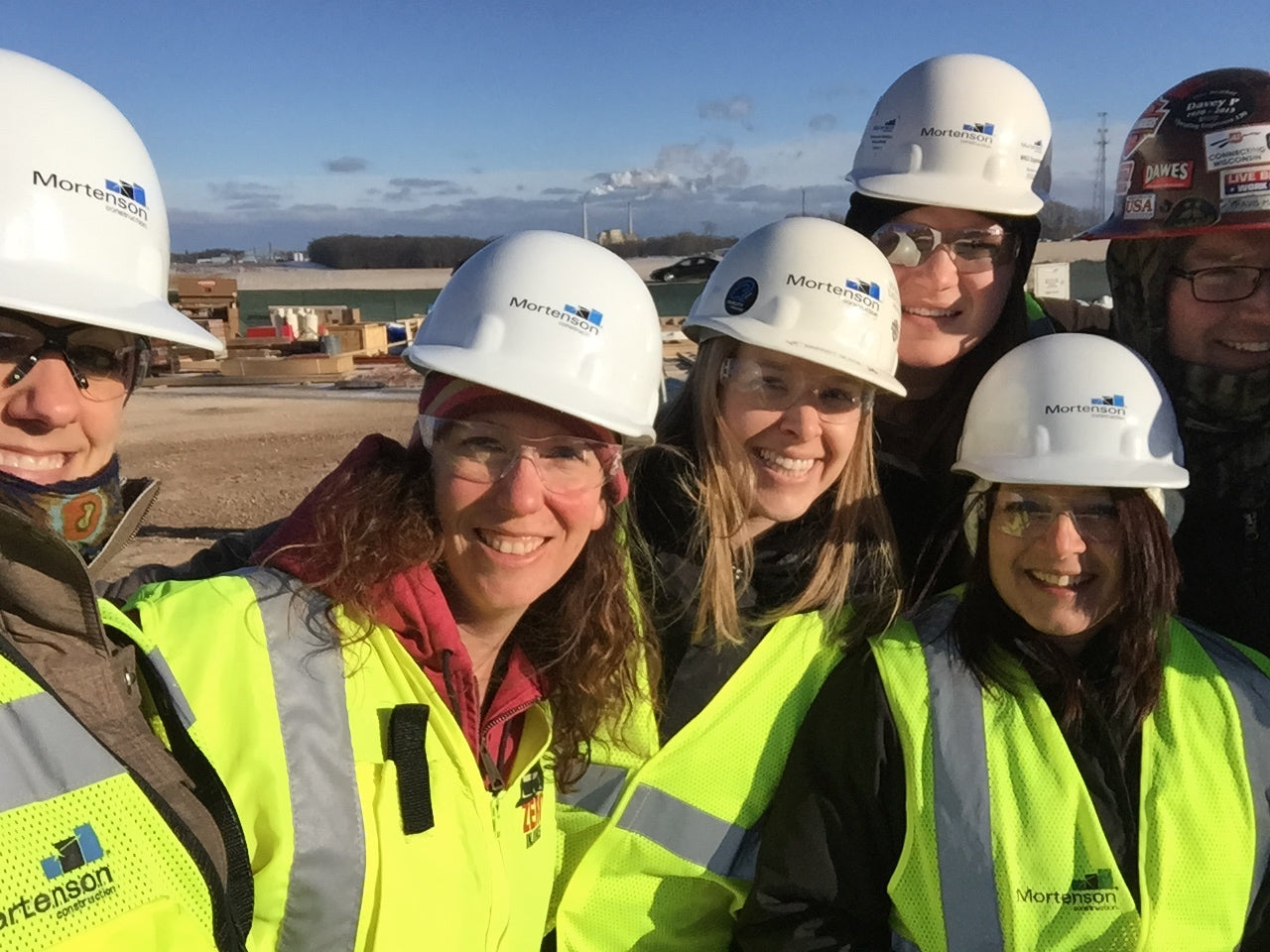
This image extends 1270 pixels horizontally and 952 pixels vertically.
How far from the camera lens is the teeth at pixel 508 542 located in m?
2.78

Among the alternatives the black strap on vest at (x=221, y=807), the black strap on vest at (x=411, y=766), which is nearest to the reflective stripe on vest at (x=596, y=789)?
the black strap on vest at (x=411, y=766)

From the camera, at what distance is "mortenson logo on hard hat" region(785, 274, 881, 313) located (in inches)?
141

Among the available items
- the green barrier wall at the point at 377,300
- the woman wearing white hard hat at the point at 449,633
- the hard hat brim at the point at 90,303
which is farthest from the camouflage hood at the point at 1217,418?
the green barrier wall at the point at 377,300

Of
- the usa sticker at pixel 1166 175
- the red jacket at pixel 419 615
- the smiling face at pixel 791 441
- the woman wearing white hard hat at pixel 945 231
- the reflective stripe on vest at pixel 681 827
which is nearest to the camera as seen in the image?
the red jacket at pixel 419 615

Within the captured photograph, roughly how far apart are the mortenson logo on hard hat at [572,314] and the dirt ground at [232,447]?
6.79 m

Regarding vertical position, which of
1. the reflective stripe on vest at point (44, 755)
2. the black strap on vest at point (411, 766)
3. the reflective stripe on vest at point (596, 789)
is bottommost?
the reflective stripe on vest at point (596, 789)

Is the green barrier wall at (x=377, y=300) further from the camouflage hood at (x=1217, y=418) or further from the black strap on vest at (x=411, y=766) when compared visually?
the black strap on vest at (x=411, y=766)

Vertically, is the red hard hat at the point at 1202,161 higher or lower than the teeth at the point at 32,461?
higher

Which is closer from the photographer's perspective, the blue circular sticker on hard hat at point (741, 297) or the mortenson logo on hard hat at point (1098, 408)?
the mortenson logo on hard hat at point (1098, 408)

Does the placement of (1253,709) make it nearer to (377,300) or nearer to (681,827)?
(681,827)

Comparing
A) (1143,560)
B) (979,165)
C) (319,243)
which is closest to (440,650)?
(1143,560)

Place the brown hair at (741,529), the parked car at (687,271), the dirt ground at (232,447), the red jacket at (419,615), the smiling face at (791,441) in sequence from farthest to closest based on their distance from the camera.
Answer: the parked car at (687,271) < the dirt ground at (232,447) < the smiling face at (791,441) < the brown hair at (741,529) < the red jacket at (419,615)

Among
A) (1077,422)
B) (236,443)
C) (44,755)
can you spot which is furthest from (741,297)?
(236,443)

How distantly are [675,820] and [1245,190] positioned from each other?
10.1 feet
